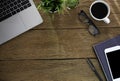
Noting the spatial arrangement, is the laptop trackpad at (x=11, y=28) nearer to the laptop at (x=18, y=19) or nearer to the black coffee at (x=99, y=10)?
the laptop at (x=18, y=19)

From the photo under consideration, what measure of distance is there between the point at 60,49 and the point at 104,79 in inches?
9.0

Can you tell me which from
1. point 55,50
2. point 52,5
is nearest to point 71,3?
point 52,5

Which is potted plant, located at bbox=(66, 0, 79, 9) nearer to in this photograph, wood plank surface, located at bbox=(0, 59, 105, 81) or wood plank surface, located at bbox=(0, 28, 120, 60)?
wood plank surface, located at bbox=(0, 28, 120, 60)

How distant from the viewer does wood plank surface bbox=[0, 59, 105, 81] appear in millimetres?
1533

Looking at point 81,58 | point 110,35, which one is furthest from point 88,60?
point 110,35

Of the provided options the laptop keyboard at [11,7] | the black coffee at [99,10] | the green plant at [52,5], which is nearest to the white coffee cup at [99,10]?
the black coffee at [99,10]

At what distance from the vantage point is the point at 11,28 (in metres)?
1.53

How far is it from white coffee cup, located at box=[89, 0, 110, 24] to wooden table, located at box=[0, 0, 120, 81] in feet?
0.11

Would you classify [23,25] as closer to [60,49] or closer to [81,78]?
[60,49]

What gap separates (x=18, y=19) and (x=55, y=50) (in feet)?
0.68

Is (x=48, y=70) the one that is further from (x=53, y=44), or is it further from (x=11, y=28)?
(x=11, y=28)

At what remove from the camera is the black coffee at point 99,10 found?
1.53 m

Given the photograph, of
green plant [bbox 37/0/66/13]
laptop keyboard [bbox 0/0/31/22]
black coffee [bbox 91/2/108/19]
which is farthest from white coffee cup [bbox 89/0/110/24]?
laptop keyboard [bbox 0/0/31/22]

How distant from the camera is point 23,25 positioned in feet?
5.01
